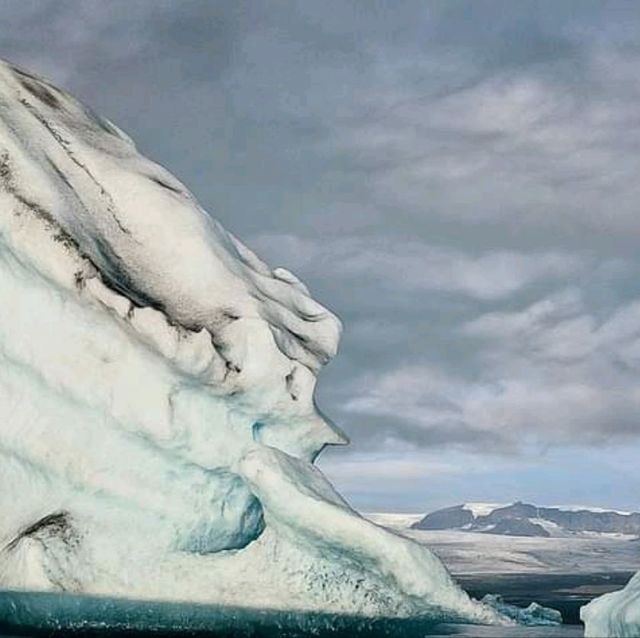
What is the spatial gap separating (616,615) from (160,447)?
7.69 m

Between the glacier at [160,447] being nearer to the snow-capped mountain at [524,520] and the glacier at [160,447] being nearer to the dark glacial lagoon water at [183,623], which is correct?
the dark glacial lagoon water at [183,623]

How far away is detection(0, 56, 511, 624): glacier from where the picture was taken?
62.4ft

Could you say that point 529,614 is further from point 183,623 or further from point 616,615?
point 183,623

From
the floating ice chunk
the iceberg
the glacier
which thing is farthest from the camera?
the floating ice chunk

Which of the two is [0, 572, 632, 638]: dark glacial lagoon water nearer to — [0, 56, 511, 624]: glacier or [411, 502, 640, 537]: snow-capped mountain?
[0, 56, 511, 624]: glacier

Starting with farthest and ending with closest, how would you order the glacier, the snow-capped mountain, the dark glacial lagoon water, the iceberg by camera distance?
the snow-capped mountain
the glacier
the dark glacial lagoon water
the iceberg

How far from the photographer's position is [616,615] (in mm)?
15805

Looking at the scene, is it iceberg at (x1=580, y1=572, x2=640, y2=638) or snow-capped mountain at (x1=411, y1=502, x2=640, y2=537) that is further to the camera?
snow-capped mountain at (x1=411, y1=502, x2=640, y2=537)

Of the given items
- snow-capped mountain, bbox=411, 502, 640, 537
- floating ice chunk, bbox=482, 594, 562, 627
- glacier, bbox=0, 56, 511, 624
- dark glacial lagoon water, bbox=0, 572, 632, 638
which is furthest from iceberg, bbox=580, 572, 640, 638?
snow-capped mountain, bbox=411, 502, 640, 537

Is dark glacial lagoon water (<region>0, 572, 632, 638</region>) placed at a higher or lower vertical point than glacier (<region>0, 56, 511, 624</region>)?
lower

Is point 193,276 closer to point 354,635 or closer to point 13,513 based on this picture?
point 13,513

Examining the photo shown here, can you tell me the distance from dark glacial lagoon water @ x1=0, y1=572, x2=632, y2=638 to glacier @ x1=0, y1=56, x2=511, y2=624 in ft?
1.75

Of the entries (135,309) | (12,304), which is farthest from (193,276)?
(12,304)

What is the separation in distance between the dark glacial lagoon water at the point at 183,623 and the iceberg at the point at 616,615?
0.91 meters
